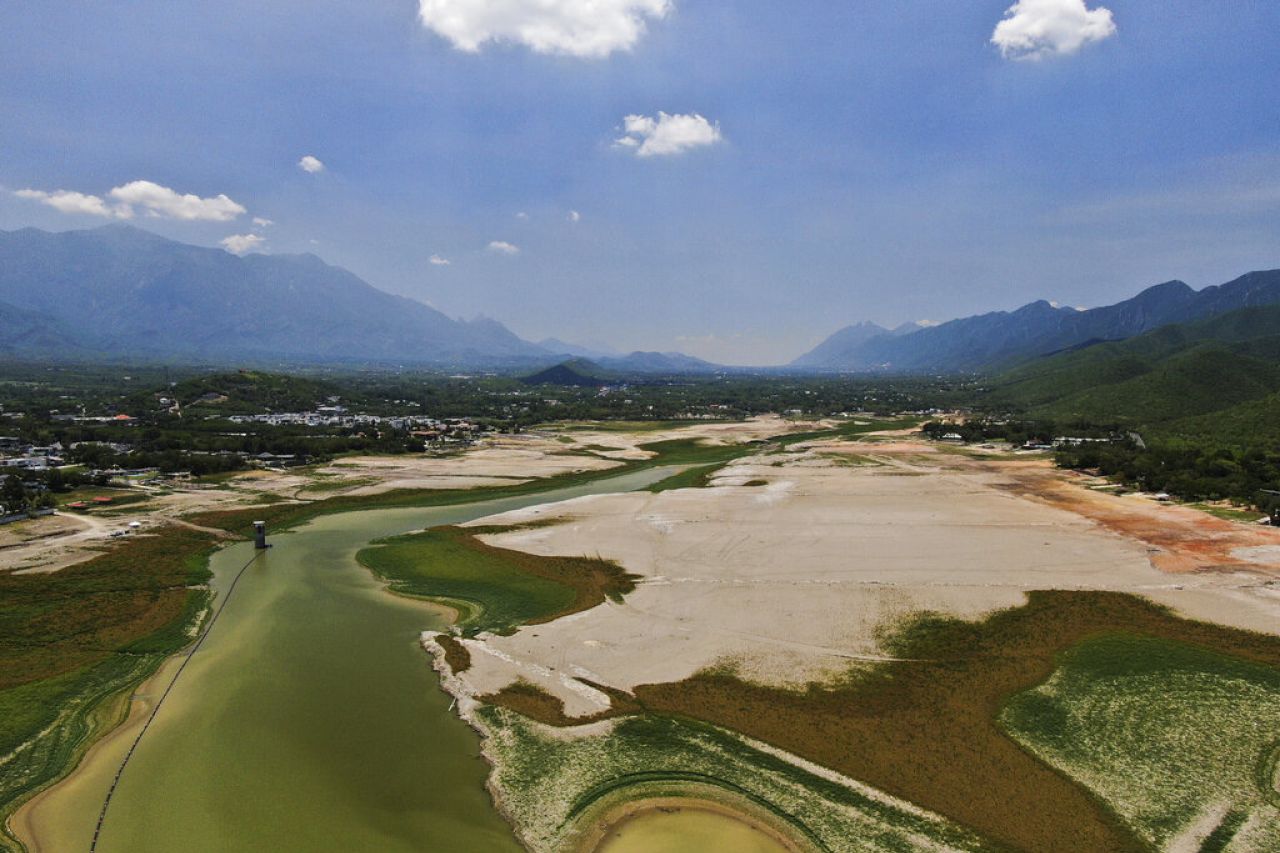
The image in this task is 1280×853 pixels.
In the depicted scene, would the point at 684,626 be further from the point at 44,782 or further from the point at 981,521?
the point at 981,521

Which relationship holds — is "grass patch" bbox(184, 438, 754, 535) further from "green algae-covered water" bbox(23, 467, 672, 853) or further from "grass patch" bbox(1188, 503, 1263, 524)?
"grass patch" bbox(1188, 503, 1263, 524)

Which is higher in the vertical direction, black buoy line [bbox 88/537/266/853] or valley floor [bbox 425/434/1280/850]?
valley floor [bbox 425/434/1280/850]

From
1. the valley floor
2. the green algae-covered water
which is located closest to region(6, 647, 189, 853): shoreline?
the green algae-covered water

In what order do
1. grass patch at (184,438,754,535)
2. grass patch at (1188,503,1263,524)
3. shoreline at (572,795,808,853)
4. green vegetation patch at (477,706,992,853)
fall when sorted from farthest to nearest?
grass patch at (184,438,754,535), grass patch at (1188,503,1263,524), green vegetation patch at (477,706,992,853), shoreline at (572,795,808,853)

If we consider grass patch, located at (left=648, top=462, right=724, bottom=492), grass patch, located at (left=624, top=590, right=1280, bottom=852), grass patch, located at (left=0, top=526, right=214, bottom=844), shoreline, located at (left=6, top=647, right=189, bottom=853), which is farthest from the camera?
grass patch, located at (left=648, top=462, right=724, bottom=492)

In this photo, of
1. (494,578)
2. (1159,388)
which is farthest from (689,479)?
(1159,388)

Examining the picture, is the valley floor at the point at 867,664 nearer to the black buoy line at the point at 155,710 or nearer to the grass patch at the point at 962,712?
the grass patch at the point at 962,712

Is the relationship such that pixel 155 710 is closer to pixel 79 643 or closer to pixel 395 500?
pixel 79 643

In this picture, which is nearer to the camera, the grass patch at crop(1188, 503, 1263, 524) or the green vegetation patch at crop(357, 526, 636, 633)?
the green vegetation patch at crop(357, 526, 636, 633)
